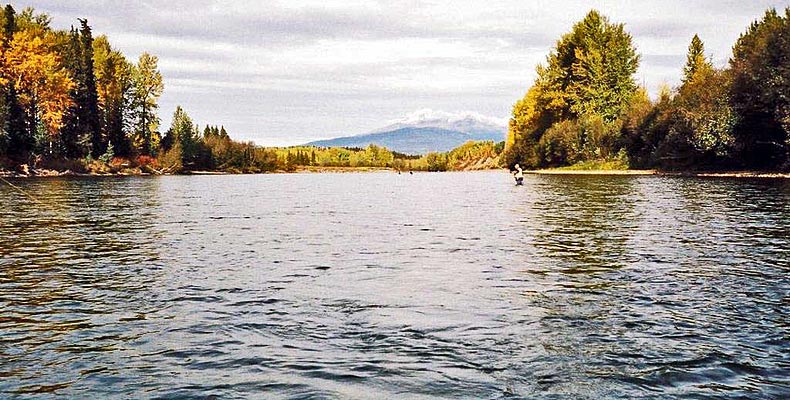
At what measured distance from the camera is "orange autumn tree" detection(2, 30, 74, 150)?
77625 millimetres

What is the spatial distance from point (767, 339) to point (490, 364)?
12.5 ft

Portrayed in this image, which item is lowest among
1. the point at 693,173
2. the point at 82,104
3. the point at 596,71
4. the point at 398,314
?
the point at 398,314

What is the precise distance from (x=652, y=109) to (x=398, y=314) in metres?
82.5

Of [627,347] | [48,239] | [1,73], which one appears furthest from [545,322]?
[1,73]

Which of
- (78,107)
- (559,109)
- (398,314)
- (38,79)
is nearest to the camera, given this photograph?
(398,314)

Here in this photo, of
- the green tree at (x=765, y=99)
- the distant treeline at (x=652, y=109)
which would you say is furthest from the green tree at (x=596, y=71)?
the green tree at (x=765, y=99)

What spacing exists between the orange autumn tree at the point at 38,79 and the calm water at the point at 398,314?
2724 inches

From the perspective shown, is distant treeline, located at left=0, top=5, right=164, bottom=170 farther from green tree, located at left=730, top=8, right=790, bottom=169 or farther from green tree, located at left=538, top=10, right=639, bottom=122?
green tree, located at left=730, top=8, right=790, bottom=169

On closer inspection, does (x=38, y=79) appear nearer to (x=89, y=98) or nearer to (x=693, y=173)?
(x=89, y=98)

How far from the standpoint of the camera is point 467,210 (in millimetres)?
30594

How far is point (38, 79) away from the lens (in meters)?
81.1

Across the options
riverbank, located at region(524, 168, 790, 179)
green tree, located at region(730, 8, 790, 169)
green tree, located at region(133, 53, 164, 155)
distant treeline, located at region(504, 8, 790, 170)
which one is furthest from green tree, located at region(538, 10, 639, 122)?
green tree, located at region(133, 53, 164, 155)

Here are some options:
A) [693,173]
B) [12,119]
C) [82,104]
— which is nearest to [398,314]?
[693,173]

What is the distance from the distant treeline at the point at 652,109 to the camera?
57.7 m
